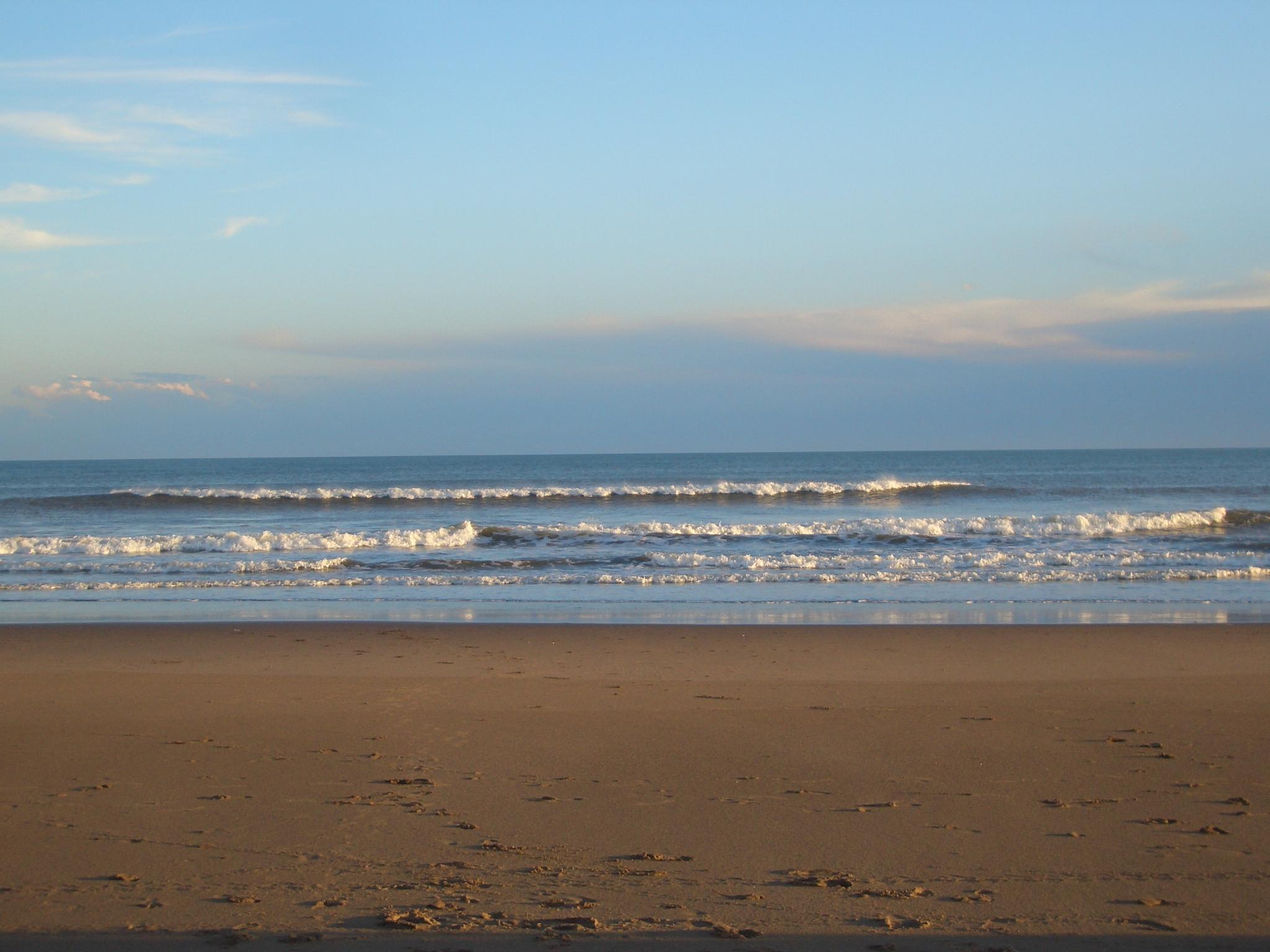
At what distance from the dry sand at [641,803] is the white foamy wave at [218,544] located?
12205 millimetres

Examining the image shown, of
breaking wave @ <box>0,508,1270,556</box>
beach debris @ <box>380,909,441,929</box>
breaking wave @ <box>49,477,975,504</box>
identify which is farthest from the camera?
breaking wave @ <box>49,477,975,504</box>

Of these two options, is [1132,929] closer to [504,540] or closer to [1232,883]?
[1232,883]

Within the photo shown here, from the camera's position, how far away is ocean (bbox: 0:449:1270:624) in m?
13.2

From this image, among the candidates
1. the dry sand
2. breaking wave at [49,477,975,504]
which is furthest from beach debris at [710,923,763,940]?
breaking wave at [49,477,975,504]

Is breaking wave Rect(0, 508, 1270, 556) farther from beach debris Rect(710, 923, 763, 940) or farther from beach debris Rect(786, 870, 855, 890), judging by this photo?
beach debris Rect(710, 923, 763, 940)

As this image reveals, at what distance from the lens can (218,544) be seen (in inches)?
852

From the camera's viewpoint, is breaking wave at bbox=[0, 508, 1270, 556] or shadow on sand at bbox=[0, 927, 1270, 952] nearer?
shadow on sand at bbox=[0, 927, 1270, 952]

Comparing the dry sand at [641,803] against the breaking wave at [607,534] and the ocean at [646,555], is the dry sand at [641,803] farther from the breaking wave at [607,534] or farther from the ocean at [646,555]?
the breaking wave at [607,534]

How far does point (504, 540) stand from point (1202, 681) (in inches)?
680

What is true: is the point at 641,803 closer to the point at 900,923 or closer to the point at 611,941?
the point at 611,941

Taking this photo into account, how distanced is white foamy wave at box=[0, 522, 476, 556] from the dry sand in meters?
12.2

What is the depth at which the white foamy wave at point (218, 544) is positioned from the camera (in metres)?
21.2

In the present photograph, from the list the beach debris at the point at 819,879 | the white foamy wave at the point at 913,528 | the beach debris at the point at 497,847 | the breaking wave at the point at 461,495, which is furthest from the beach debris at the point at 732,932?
the breaking wave at the point at 461,495

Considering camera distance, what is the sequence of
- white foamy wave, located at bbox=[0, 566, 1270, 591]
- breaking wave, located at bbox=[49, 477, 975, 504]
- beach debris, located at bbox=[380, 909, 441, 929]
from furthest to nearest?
breaking wave, located at bbox=[49, 477, 975, 504]
white foamy wave, located at bbox=[0, 566, 1270, 591]
beach debris, located at bbox=[380, 909, 441, 929]
